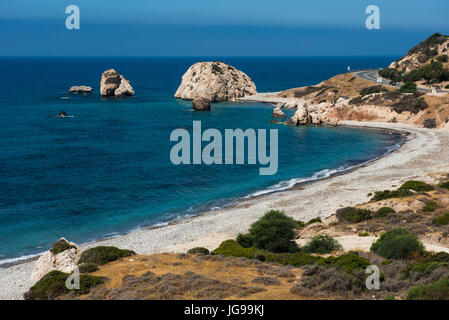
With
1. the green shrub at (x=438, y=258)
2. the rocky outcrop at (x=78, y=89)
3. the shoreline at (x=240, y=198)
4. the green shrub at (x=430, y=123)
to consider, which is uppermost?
the rocky outcrop at (x=78, y=89)

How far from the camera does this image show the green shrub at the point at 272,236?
29.1 meters

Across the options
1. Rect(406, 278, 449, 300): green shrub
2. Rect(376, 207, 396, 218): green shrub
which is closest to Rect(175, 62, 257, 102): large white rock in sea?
Rect(376, 207, 396, 218): green shrub

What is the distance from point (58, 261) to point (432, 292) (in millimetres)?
19277

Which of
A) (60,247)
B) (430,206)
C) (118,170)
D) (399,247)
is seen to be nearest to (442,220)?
(430,206)

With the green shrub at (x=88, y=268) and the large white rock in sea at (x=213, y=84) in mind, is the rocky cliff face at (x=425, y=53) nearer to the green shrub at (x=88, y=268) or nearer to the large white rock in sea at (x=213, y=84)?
the large white rock in sea at (x=213, y=84)

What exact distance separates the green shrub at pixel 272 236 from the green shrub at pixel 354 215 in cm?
588

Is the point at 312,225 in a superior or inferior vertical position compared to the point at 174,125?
inferior

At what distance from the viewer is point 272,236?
1164 inches

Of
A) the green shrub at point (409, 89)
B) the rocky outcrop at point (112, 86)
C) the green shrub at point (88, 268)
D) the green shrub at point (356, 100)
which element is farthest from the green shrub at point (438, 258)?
the rocky outcrop at point (112, 86)

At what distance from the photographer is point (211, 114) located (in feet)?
364

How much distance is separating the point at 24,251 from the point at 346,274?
82.1ft

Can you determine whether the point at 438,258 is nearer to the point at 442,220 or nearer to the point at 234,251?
the point at 442,220

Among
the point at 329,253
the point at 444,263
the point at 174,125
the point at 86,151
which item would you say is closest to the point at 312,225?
the point at 329,253
